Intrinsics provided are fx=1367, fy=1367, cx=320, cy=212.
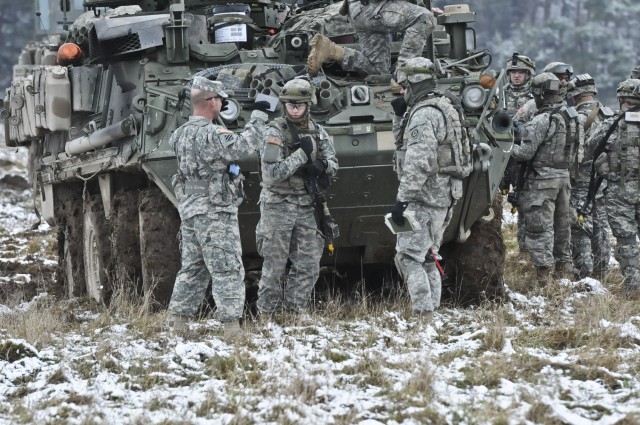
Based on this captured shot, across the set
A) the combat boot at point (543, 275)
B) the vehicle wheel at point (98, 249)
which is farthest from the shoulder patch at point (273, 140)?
the combat boot at point (543, 275)

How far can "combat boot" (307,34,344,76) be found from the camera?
10.7m

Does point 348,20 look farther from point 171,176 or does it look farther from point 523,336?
point 523,336

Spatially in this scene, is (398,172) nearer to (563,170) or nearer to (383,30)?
(383,30)

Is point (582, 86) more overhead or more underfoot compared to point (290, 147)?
more overhead

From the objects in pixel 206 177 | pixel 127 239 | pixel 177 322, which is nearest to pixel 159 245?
pixel 127 239

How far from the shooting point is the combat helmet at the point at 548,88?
39.6 feet

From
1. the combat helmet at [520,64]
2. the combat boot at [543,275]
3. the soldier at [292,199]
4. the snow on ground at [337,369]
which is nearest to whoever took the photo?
the snow on ground at [337,369]

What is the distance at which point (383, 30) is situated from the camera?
11.1m

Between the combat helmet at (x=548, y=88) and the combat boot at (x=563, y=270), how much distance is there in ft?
4.92

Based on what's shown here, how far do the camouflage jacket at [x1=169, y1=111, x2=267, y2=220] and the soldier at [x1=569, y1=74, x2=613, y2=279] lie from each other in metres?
4.69

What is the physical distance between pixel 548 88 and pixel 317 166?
324cm

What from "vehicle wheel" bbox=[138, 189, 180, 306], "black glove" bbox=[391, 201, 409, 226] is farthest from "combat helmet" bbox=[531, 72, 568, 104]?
"vehicle wheel" bbox=[138, 189, 180, 306]

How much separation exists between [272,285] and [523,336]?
2.14 meters

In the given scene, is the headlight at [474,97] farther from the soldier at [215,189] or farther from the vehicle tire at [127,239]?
the vehicle tire at [127,239]
